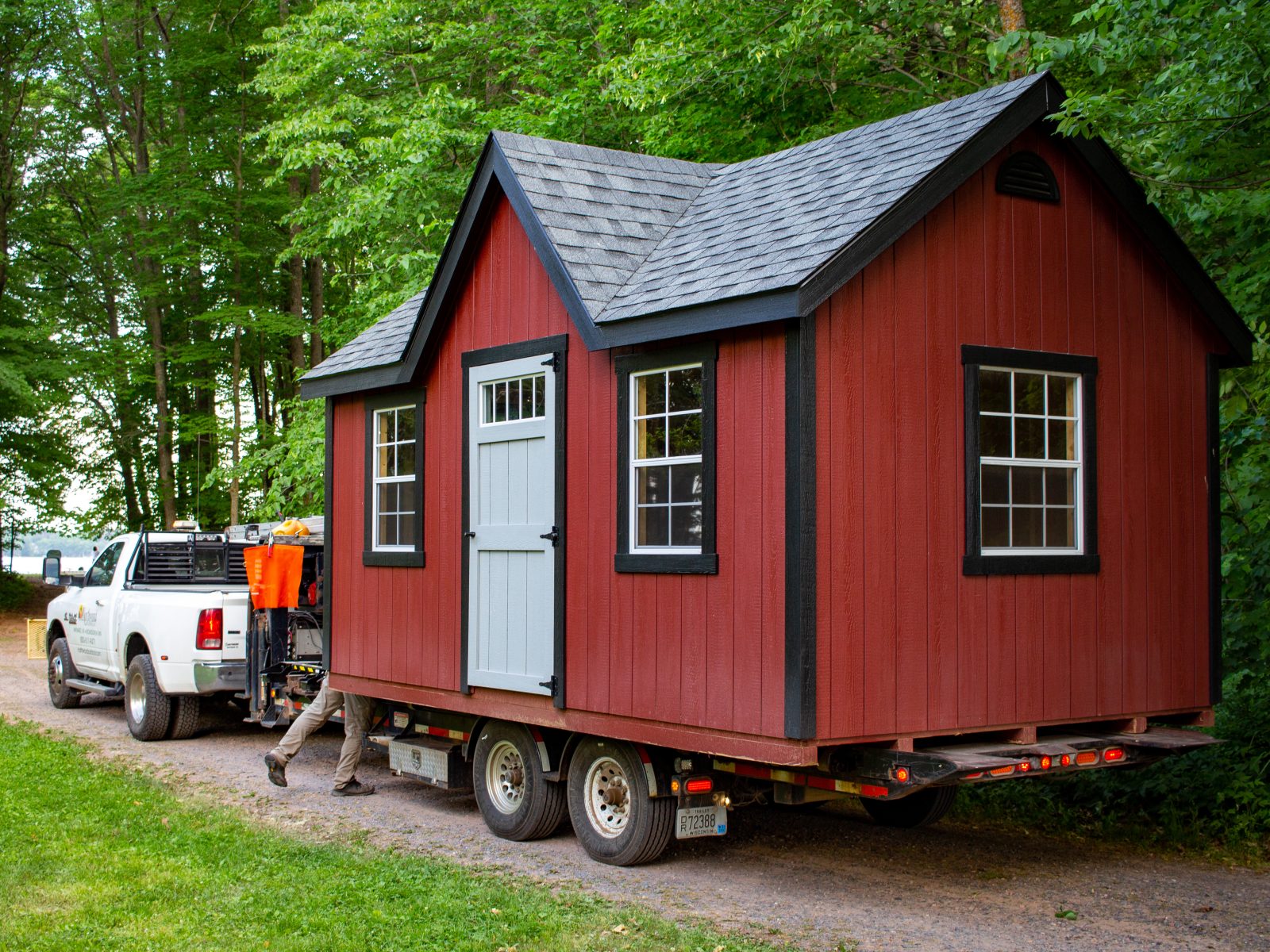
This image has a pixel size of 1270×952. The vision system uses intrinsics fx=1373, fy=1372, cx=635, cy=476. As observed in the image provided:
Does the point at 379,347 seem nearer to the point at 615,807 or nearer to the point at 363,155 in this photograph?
the point at 615,807

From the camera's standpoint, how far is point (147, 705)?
13906mm

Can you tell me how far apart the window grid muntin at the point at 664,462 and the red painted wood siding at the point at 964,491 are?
3.15 ft

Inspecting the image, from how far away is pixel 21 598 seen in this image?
34531 millimetres

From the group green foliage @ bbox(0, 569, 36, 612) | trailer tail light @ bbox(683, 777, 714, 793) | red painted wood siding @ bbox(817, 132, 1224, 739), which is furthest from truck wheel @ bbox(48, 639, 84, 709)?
green foliage @ bbox(0, 569, 36, 612)

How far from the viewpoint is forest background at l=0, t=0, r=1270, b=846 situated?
986 centimetres

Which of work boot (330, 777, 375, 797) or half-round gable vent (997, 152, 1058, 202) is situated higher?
half-round gable vent (997, 152, 1058, 202)

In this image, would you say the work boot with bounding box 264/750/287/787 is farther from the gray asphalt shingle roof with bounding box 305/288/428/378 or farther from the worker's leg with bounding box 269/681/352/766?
the gray asphalt shingle roof with bounding box 305/288/428/378

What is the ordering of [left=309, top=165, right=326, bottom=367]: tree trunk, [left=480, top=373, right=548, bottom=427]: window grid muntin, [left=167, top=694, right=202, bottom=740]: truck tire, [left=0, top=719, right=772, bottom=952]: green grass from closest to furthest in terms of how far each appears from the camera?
[left=0, top=719, right=772, bottom=952]: green grass
[left=480, top=373, right=548, bottom=427]: window grid muntin
[left=167, top=694, right=202, bottom=740]: truck tire
[left=309, top=165, right=326, bottom=367]: tree trunk

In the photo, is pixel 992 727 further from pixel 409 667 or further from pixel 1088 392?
pixel 409 667

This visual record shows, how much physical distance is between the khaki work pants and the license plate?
3.92 meters

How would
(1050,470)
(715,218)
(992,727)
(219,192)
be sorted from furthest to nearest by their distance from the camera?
(219,192), (715,218), (1050,470), (992,727)

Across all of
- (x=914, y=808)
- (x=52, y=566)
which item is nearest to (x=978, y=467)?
(x=914, y=808)

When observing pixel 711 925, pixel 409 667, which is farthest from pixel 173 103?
pixel 711 925

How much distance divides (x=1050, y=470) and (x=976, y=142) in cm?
204
